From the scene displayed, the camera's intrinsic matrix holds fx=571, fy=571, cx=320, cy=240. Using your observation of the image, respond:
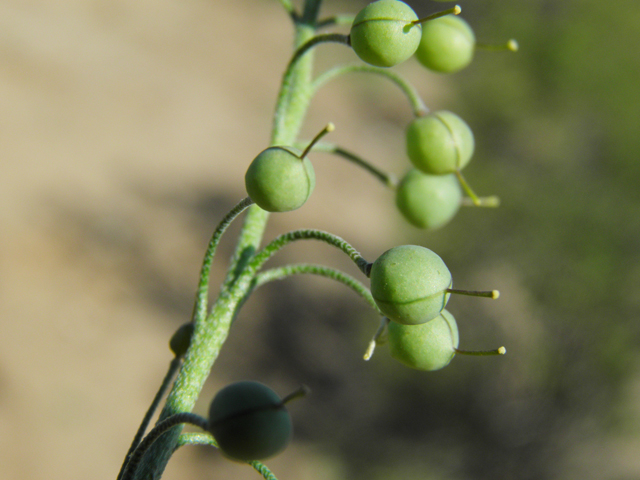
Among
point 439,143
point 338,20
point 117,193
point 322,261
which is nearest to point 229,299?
point 439,143

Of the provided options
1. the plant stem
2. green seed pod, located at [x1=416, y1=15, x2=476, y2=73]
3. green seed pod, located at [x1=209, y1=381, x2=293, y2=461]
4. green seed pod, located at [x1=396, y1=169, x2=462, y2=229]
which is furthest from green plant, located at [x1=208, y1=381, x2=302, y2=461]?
green seed pod, located at [x1=416, y1=15, x2=476, y2=73]

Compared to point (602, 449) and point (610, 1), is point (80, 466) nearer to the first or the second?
point (602, 449)

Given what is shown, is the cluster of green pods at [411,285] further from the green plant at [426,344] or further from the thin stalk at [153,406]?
the thin stalk at [153,406]

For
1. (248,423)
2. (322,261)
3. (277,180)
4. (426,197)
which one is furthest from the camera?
(322,261)

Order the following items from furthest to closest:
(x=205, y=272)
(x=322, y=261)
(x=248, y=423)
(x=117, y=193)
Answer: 1. (x=322, y=261)
2. (x=117, y=193)
3. (x=205, y=272)
4. (x=248, y=423)

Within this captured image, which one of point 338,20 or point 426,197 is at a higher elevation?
point 338,20

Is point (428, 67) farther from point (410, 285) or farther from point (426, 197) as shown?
point (410, 285)
